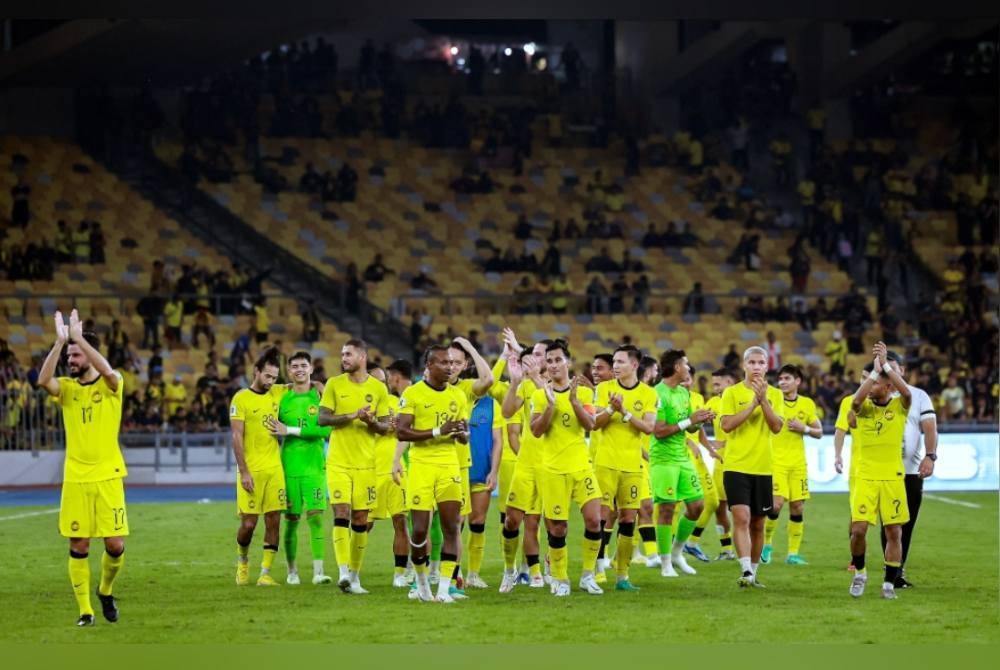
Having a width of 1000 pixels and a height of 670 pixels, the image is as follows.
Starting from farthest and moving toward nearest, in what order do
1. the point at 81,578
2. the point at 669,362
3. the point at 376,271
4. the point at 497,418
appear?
the point at 376,271 < the point at 669,362 < the point at 497,418 < the point at 81,578

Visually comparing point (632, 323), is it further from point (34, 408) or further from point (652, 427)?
point (652, 427)

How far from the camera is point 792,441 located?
16.9 m

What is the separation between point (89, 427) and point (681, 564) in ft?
20.1

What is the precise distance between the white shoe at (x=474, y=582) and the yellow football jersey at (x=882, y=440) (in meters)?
3.21

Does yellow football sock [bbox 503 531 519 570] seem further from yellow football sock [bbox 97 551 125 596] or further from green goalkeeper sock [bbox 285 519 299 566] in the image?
yellow football sock [bbox 97 551 125 596]

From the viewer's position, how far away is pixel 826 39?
3962 cm

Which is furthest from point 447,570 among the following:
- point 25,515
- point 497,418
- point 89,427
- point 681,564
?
point 25,515

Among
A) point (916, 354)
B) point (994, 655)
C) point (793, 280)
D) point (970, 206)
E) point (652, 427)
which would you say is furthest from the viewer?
point (970, 206)

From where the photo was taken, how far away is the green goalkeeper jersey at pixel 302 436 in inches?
571

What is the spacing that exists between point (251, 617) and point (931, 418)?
18.9 feet

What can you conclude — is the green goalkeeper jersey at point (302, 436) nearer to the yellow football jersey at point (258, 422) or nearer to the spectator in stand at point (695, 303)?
the yellow football jersey at point (258, 422)

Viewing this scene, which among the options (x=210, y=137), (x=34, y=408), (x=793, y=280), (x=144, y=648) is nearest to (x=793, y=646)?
(x=144, y=648)

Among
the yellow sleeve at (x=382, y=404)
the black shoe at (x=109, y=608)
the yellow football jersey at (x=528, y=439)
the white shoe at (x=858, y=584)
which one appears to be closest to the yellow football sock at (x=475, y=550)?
the yellow football jersey at (x=528, y=439)

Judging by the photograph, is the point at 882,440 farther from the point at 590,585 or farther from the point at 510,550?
the point at 510,550
